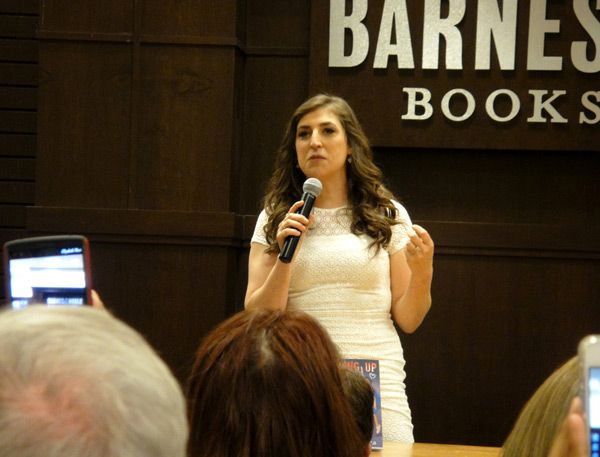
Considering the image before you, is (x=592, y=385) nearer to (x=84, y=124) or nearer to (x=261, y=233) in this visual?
(x=261, y=233)

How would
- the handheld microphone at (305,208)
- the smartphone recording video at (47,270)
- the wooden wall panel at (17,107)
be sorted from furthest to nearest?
the wooden wall panel at (17,107) → the handheld microphone at (305,208) → the smartphone recording video at (47,270)

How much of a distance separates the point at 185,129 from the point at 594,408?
336cm

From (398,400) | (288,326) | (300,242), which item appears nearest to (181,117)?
(300,242)

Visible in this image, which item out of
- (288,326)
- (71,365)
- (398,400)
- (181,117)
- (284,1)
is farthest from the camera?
(284,1)

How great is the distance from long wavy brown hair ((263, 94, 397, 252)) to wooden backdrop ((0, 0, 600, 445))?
3.72 ft

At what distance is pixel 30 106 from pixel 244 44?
45.9 inches

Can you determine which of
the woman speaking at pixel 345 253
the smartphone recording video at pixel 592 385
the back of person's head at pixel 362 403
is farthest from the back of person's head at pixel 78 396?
the woman speaking at pixel 345 253

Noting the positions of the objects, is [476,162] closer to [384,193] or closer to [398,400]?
[384,193]

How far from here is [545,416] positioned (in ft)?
3.34

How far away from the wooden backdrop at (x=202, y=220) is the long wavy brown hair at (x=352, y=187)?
114cm

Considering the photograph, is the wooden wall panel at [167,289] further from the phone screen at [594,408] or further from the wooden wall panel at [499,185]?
the phone screen at [594,408]

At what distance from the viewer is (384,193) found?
9.50 feet

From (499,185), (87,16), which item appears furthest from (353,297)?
(87,16)

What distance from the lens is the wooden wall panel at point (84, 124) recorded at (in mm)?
4082
